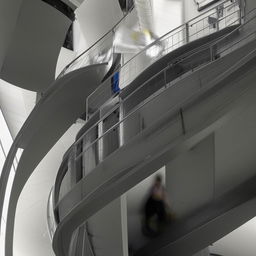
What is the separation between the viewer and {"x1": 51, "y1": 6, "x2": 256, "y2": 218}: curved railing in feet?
16.5

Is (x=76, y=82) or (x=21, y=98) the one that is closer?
(x=76, y=82)

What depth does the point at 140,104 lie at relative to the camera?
525cm

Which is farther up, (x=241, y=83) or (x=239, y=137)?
(x=239, y=137)

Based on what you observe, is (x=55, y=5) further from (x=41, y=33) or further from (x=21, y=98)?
(x=21, y=98)

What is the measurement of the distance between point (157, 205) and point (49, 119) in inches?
79.8

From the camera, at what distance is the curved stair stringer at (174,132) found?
418cm

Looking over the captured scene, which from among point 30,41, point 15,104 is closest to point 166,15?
point 30,41

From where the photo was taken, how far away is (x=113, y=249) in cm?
610

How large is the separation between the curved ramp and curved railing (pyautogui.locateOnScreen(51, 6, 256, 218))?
2.84 meters

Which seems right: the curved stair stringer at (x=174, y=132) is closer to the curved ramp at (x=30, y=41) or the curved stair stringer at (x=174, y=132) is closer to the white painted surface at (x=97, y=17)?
the curved ramp at (x=30, y=41)

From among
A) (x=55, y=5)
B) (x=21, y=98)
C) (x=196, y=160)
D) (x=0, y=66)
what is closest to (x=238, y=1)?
(x=196, y=160)

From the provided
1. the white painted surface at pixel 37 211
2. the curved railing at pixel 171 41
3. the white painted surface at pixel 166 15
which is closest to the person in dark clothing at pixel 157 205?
the curved railing at pixel 171 41

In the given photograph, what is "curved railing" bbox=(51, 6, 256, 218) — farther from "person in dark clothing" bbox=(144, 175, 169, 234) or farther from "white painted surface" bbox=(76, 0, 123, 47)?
"white painted surface" bbox=(76, 0, 123, 47)

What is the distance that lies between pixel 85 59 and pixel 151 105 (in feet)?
10.1
